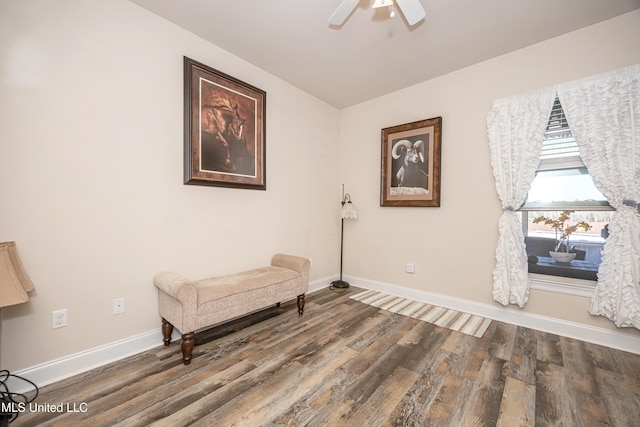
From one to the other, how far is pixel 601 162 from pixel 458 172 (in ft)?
3.81

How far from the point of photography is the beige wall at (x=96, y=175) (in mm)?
1646

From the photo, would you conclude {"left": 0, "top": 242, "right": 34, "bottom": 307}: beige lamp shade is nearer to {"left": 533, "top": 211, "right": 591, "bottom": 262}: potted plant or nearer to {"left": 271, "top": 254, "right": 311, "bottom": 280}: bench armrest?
{"left": 271, "top": 254, "right": 311, "bottom": 280}: bench armrest

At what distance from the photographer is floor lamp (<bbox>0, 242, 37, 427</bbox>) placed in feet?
4.23

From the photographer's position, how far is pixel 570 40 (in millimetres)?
2400

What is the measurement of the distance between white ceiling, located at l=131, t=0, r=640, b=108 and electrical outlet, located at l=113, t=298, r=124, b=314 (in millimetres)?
A: 2323

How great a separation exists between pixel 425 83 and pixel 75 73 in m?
3.52

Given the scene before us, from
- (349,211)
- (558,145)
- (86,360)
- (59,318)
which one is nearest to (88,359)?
(86,360)

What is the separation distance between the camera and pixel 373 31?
2.40 metres

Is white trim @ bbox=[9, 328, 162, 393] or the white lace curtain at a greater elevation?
the white lace curtain

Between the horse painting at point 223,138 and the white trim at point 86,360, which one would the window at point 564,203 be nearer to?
the horse painting at point 223,138

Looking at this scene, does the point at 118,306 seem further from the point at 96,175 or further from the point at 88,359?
the point at 96,175

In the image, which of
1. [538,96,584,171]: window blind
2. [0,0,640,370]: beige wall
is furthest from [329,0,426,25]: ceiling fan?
[538,96,584,171]: window blind

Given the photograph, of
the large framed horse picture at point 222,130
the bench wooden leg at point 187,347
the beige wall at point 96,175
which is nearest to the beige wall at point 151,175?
the beige wall at point 96,175

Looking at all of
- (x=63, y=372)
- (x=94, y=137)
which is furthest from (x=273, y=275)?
(x=94, y=137)
